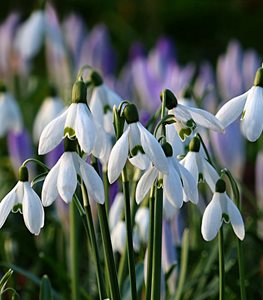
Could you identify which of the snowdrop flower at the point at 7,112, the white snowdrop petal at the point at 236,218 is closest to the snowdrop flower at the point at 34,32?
the snowdrop flower at the point at 7,112

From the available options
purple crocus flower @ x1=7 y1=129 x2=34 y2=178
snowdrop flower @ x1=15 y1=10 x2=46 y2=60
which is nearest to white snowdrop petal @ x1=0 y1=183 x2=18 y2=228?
purple crocus flower @ x1=7 y1=129 x2=34 y2=178

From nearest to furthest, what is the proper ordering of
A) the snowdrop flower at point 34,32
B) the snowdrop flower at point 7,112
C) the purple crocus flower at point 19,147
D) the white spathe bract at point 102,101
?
the white spathe bract at point 102,101
the snowdrop flower at point 7,112
the purple crocus flower at point 19,147
the snowdrop flower at point 34,32

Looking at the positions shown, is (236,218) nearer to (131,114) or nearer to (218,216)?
(218,216)

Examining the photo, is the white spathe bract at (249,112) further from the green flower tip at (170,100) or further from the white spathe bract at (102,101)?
the white spathe bract at (102,101)

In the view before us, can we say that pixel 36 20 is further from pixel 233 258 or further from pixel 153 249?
pixel 153 249

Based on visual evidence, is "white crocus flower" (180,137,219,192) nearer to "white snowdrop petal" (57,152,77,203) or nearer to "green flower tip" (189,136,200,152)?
"green flower tip" (189,136,200,152)

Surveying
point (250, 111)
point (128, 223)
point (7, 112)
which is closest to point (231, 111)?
point (250, 111)
